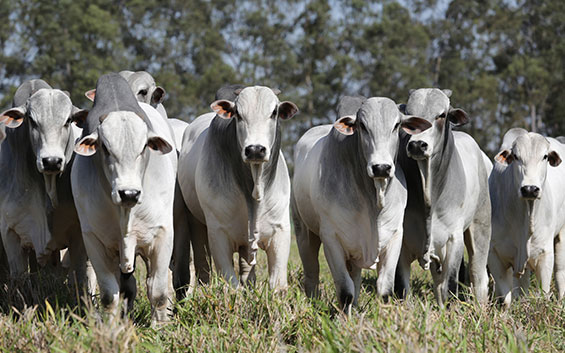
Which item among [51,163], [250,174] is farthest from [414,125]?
[51,163]

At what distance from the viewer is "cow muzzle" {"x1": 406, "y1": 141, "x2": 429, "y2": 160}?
662 cm

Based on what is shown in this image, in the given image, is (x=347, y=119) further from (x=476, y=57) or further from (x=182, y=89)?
(x=476, y=57)

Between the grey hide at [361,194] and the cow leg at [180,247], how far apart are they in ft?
5.02

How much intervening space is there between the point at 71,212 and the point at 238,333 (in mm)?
2635

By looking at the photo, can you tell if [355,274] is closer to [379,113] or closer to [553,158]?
[379,113]

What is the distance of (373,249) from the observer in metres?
6.57

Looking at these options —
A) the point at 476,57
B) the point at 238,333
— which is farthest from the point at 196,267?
the point at 476,57

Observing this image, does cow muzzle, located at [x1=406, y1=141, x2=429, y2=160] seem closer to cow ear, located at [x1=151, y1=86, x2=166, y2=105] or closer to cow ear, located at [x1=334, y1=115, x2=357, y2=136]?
cow ear, located at [x1=334, y1=115, x2=357, y2=136]

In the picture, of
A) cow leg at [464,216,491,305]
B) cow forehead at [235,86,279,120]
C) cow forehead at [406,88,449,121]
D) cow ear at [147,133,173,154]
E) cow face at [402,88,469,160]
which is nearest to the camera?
cow ear at [147,133,173,154]

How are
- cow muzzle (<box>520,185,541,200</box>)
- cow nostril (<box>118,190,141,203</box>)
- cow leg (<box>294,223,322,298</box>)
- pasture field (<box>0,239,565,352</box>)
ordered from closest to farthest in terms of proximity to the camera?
1. pasture field (<box>0,239,565,352</box>)
2. cow nostril (<box>118,190,141,203</box>)
3. cow muzzle (<box>520,185,541,200</box>)
4. cow leg (<box>294,223,322,298</box>)

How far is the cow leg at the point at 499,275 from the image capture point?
8461mm

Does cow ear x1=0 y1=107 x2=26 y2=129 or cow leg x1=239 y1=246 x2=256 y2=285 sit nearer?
cow ear x1=0 y1=107 x2=26 y2=129

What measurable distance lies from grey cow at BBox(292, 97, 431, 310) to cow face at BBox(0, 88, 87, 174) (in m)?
2.34

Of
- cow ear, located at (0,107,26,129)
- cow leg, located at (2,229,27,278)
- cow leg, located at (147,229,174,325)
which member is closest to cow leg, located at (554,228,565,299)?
cow leg, located at (147,229,174,325)
